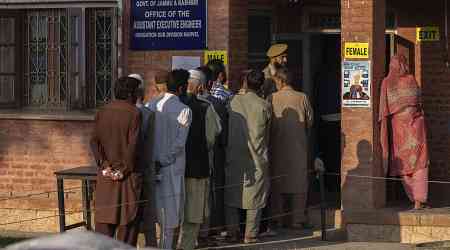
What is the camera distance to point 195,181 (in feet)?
41.8

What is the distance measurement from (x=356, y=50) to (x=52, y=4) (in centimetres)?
423

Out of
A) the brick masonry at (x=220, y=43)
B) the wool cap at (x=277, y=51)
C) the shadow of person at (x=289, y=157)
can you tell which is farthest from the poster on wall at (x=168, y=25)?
the shadow of person at (x=289, y=157)

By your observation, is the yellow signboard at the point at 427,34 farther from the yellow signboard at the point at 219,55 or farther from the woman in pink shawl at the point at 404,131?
the yellow signboard at the point at 219,55

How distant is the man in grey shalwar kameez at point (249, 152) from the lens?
13875 millimetres

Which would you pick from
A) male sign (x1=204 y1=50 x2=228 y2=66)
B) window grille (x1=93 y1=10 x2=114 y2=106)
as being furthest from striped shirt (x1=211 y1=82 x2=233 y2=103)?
window grille (x1=93 y1=10 x2=114 y2=106)

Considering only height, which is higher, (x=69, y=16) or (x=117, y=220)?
(x=69, y=16)

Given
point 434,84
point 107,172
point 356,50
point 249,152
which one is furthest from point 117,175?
point 434,84

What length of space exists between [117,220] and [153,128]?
101 centimetres

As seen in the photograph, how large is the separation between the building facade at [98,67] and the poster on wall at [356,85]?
1.10 meters

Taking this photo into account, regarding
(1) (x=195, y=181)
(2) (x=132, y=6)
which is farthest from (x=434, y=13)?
(1) (x=195, y=181)

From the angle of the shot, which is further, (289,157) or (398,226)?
(289,157)

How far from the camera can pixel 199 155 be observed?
1276 centimetres

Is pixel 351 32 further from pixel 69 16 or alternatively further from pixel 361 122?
pixel 69 16

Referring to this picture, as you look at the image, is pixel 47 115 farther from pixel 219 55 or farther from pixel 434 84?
pixel 434 84
